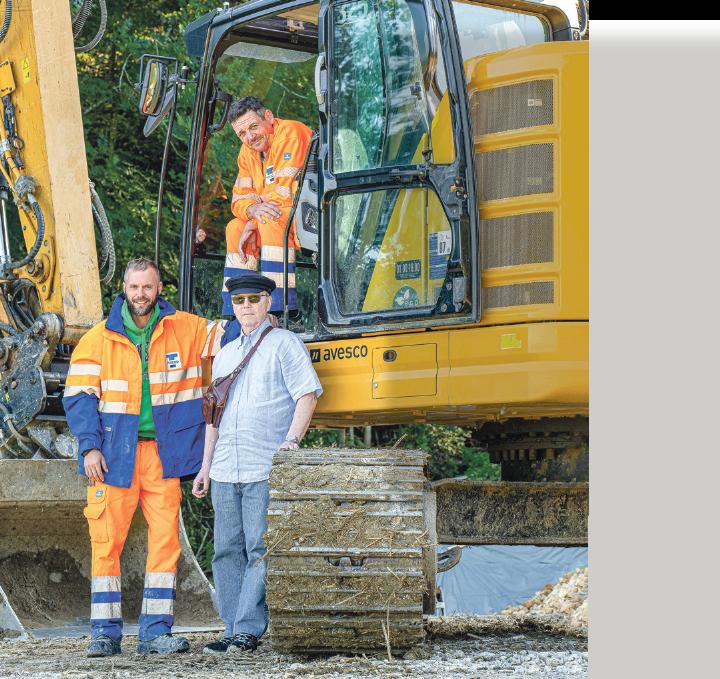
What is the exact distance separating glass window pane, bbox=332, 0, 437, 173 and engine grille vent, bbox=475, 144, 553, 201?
0.91 feet

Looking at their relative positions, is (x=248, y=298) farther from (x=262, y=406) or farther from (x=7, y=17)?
(x=7, y=17)

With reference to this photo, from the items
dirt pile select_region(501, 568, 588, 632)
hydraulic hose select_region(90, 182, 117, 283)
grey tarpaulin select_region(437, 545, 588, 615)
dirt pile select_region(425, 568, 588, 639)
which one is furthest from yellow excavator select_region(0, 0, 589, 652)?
grey tarpaulin select_region(437, 545, 588, 615)

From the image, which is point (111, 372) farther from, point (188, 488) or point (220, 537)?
point (188, 488)

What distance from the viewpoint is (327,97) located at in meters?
5.98

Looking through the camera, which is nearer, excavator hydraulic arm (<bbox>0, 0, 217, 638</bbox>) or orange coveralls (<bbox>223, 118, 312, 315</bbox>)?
orange coveralls (<bbox>223, 118, 312, 315</bbox>)

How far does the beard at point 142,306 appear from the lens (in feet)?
19.8

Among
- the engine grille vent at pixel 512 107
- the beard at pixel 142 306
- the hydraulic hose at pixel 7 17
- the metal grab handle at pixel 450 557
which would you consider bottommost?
the metal grab handle at pixel 450 557

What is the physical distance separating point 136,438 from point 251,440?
560 mm

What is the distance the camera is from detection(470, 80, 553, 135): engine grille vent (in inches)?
218

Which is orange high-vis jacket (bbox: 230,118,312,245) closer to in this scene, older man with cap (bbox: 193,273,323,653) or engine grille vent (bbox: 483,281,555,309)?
older man with cap (bbox: 193,273,323,653)

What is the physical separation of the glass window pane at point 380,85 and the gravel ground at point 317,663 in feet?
6.57

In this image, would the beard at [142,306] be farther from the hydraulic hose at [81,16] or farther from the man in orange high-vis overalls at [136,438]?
the hydraulic hose at [81,16]

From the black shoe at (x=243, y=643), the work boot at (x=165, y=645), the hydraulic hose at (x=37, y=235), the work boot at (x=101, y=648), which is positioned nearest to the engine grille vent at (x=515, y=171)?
the black shoe at (x=243, y=643)

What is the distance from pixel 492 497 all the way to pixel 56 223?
105 inches
